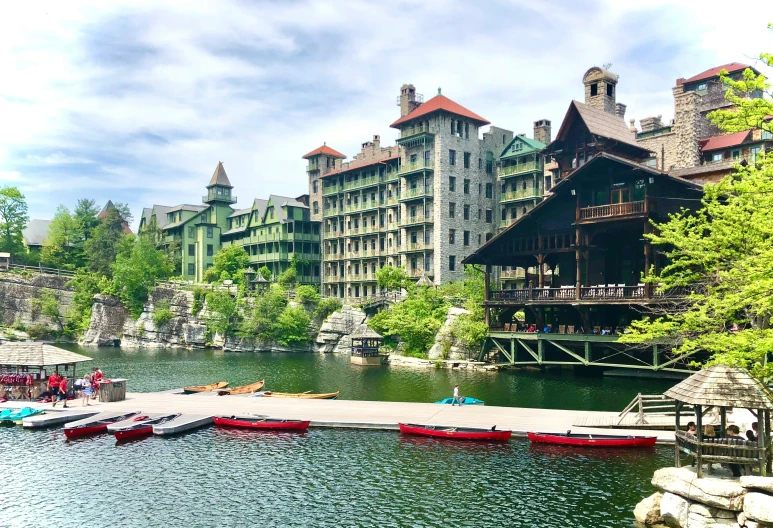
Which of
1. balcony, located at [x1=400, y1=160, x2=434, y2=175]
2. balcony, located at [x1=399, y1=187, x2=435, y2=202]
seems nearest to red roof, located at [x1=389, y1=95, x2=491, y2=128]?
balcony, located at [x1=400, y1=160, x2=434, y2=175]

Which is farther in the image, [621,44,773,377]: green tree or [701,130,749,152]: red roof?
[701,130,749,152]: red roof

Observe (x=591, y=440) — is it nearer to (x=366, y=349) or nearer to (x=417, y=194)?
(x=366, y=349)

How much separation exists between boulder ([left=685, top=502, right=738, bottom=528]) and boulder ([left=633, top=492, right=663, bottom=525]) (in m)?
0.94

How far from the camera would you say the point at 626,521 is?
57.6 feet

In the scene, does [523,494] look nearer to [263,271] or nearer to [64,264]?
[263,271]

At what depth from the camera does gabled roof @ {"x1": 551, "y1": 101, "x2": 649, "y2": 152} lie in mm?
55750

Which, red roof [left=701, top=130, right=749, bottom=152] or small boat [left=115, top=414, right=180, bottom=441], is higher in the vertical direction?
red roof [left=701, top=130, right=749, bottom=152]

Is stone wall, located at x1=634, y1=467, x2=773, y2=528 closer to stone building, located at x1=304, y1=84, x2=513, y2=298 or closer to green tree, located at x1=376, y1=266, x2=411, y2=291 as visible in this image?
green tree, located at x1=376, y1=266, x2=411, y2=291

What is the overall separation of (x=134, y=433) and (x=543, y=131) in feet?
217

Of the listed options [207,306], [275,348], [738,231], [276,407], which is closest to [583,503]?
[738,231]

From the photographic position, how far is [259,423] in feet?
94.6

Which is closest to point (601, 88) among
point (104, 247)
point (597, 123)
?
point (597, 123)

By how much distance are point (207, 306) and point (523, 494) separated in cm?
6883

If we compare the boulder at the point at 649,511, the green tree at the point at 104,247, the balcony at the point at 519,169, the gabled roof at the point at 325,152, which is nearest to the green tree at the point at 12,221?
the green tree at the point at 104,247
